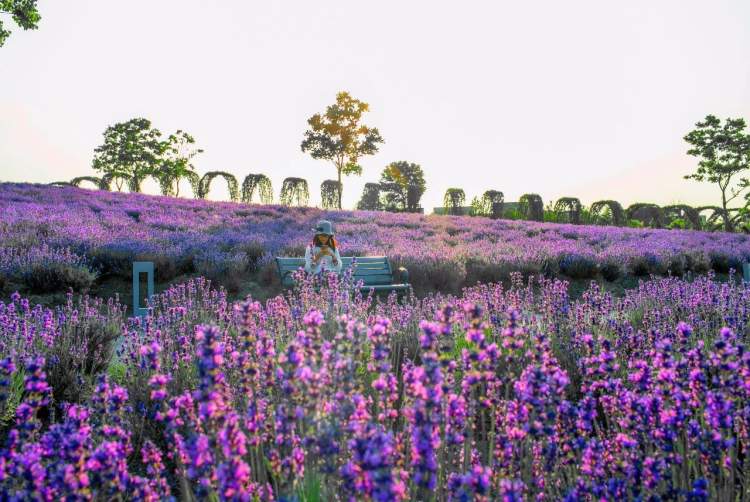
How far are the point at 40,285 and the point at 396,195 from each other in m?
22.5

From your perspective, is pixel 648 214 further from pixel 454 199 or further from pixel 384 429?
pixel 384 429

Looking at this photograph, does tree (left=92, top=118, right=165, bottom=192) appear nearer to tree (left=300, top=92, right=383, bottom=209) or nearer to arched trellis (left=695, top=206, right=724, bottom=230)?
tree (left=300, top=92, right=383, bottom=209)

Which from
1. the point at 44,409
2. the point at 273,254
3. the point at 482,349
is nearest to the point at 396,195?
the point at 273,254

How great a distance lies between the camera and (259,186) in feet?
72.6

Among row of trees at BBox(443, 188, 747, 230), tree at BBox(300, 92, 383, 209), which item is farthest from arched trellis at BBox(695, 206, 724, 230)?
tree at BBox(300, 92, 383, 209)

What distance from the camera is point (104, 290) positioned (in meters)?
8.74

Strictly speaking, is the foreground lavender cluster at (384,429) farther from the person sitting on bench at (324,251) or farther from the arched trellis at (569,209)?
the arched trellis at (569,209)

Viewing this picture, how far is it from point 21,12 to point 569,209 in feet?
64.1

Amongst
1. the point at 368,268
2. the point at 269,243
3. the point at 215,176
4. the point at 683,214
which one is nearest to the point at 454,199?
the point at 215,176

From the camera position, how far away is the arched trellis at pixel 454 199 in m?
24.6

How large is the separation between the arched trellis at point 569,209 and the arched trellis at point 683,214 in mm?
6616

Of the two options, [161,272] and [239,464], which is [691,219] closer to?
[161,272]

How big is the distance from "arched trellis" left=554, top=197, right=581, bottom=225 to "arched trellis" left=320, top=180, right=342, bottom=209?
29.5 feet

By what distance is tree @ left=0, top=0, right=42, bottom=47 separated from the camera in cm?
1471
